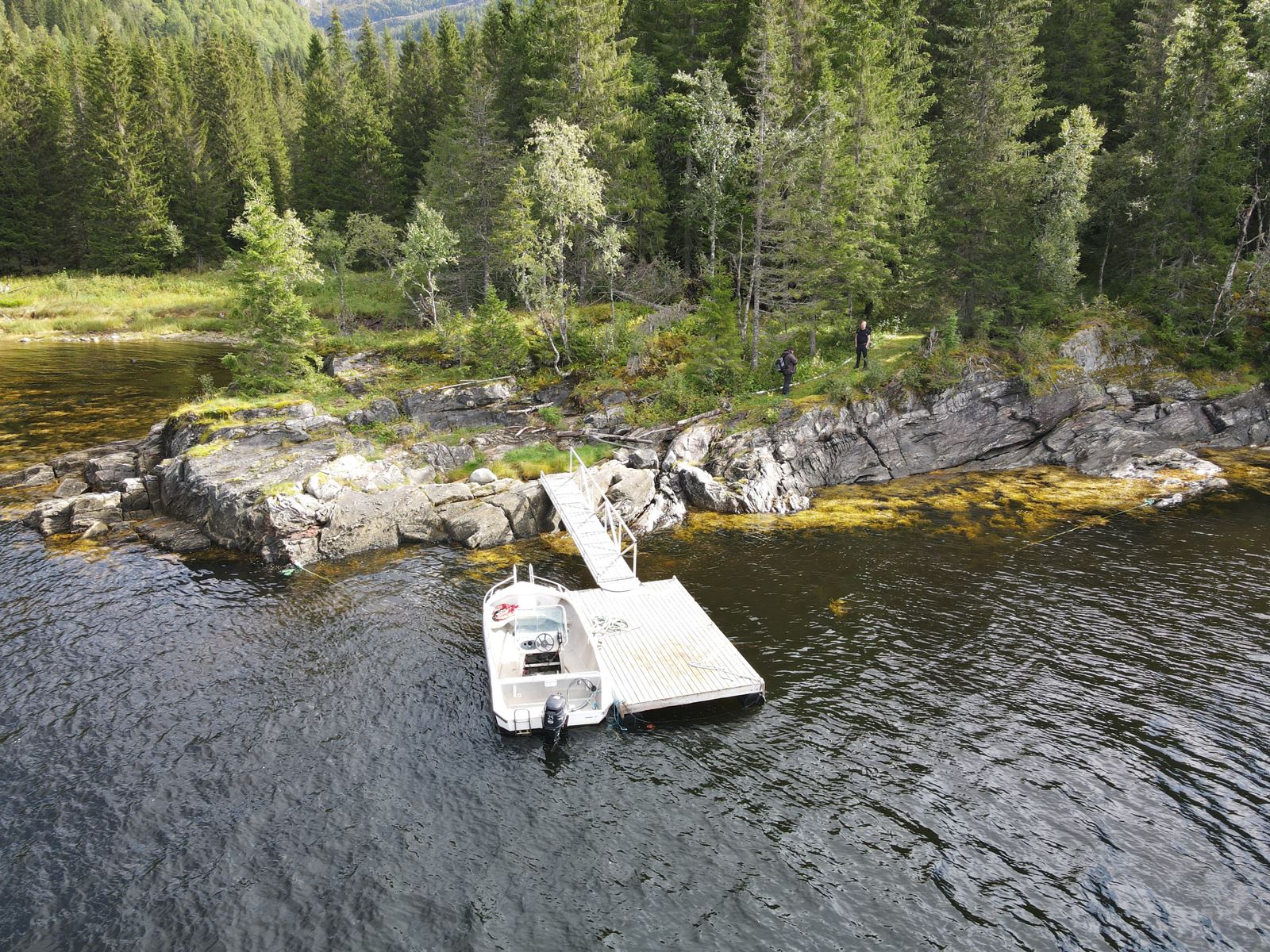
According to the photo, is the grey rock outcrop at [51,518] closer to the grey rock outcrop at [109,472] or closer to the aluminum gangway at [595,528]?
the grey rock outcrop at [109,472]

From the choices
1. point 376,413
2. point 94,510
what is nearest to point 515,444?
point 376,413

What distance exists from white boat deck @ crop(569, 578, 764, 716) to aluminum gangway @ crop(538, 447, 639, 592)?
0.67 m

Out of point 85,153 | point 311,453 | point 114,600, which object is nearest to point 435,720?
point 114,600

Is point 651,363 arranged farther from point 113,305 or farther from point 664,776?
point 113,305

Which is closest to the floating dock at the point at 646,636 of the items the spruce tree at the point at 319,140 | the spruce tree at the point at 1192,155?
the spruce tree at the point at 1192,155

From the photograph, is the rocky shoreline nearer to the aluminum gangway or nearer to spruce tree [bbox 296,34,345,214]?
the aluminum gangway

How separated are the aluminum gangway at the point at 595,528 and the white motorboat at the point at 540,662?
5.77ft

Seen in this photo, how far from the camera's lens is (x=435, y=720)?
17312mm

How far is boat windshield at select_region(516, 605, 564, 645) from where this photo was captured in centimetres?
1942

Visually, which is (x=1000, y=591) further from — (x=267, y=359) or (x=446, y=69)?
(x=446, y=69)

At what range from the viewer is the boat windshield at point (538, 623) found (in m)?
19.4

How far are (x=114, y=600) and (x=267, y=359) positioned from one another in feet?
56.6

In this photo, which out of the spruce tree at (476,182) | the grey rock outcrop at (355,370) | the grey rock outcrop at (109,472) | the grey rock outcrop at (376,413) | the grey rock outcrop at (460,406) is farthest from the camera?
the spruce tree at (476,182)

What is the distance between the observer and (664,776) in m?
15.6
